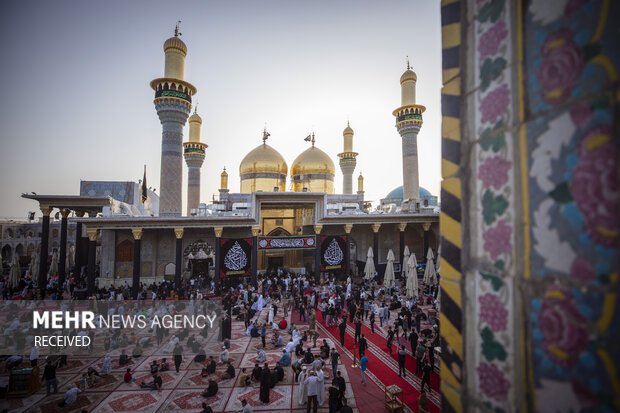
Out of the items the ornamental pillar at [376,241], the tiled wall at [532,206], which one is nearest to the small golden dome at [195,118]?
the ornamental pillar at [376,241]

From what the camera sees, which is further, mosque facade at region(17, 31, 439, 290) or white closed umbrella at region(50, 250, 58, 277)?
white closed umbrella at region(50, 250, 58, 277)

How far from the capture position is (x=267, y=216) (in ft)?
93.1

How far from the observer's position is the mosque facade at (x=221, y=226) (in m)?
19.8

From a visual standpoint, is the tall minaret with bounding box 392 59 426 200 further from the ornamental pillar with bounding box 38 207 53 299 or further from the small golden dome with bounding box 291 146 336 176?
the ornamental pillar with bounding box 38 207 53 299

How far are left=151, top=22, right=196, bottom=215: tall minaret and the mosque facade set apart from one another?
0.21 ft

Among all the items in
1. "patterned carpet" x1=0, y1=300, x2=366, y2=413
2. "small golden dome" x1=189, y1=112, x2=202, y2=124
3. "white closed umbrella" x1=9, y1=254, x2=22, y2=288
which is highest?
"small golden dome" x1=189, y1=112, x2=202, y2=124

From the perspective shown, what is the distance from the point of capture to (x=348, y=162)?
121 ft

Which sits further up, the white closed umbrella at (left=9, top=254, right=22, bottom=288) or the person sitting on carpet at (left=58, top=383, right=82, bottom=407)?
the white closed umbrella at (left=9, top=254, right=22, bottom=288)

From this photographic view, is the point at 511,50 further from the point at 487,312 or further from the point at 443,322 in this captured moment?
the point at 443,322

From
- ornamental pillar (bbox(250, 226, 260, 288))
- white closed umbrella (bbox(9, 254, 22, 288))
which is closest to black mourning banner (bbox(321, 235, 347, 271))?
ornamental pillar (bbox(250, 226, 260, 288))

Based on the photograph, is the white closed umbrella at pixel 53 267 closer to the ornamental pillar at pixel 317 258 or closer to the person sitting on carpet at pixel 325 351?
the ornamental pillar at pixel 317 258

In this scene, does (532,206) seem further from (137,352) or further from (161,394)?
(137,352)

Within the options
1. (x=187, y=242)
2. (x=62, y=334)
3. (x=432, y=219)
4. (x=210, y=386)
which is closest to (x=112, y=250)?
(x=187, y=242)

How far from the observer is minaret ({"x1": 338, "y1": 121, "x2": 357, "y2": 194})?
3691cm
